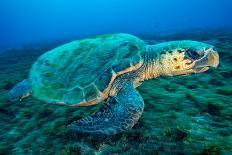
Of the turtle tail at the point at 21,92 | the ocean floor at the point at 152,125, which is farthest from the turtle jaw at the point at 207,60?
the turtle tail at the point at 21,92

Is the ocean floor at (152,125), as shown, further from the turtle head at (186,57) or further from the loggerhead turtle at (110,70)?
the turtle head at (186,57)

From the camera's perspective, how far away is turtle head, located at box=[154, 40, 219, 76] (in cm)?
376

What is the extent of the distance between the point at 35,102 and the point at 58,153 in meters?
1.96

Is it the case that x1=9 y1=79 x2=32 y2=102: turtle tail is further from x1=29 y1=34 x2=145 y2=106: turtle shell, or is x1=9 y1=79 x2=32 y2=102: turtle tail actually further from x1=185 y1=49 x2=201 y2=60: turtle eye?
x1=185 y1=49 x2=201 y2=60: turtle eye

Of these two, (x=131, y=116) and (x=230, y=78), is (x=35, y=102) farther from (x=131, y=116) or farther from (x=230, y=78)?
(x=230, y=78)

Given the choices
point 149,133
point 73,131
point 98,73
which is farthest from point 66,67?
point 149,133

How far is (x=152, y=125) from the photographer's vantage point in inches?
115

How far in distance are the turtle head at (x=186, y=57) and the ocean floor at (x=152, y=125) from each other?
41 cm

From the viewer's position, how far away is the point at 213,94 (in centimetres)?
385

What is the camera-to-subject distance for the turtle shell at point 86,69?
3465 millimetres

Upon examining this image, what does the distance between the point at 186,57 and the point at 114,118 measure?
1.70 m

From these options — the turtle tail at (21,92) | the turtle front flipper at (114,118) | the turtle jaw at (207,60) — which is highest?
the turtle jaw at (207,60)

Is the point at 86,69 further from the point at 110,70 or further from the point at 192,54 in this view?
the point at 192,54

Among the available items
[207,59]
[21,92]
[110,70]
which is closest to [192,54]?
[207,59]
